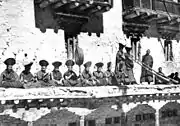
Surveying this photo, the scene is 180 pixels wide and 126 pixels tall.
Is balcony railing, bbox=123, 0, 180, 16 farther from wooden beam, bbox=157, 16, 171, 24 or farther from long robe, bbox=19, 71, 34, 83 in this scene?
long robe, bbox=19, 71, 34, 83

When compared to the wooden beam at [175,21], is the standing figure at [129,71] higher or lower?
lower

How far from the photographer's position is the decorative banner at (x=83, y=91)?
12669 mm

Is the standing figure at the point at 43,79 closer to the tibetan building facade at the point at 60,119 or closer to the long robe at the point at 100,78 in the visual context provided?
the tibetan building facade at the point at 60,119

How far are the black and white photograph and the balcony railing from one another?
0.18 feet

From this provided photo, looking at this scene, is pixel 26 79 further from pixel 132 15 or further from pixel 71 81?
pixel 132 15

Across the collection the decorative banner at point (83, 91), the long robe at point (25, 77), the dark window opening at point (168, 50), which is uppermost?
the dark window opening at point (168, 50)

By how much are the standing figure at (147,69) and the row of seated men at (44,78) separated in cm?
282

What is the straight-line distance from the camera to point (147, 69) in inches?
728

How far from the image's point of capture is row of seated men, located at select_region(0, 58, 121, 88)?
524 inches

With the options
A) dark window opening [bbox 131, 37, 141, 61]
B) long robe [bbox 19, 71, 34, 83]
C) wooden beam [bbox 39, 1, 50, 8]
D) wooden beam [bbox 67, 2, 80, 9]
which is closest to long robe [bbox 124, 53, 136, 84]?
dark window opening [bbox 131, 37, 141, 61]

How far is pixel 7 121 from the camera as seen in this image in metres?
13.4

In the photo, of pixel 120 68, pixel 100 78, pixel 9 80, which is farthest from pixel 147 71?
pixel 9 80

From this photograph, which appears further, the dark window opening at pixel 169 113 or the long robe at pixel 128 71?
the dark window opening at pixel 169 113

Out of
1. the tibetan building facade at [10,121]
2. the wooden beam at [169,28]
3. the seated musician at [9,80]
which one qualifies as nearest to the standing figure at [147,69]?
the wooden beam at [169,28]
